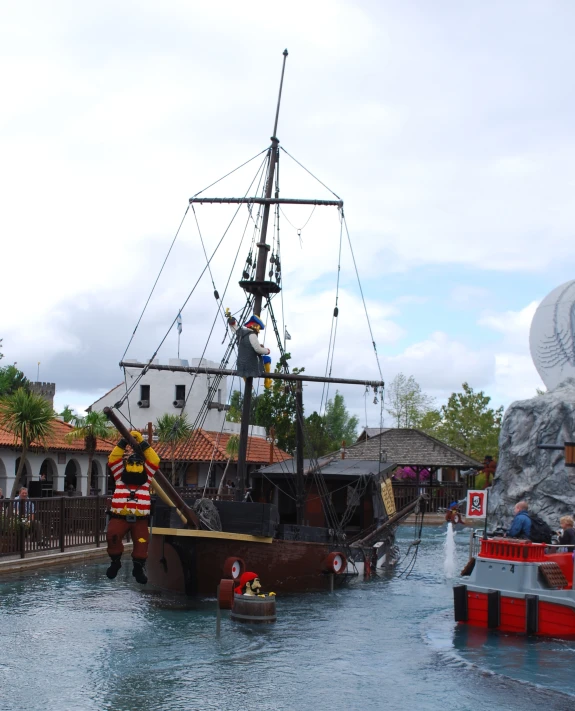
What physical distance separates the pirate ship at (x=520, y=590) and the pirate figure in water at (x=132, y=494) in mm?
6168

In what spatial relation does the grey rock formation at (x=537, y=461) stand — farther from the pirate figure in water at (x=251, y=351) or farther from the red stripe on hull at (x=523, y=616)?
the red stripe on hull at (x=523, y=616)

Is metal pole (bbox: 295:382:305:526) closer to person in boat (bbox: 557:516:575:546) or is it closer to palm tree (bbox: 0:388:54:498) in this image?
person in boat (bbox: 557:516:575:546)

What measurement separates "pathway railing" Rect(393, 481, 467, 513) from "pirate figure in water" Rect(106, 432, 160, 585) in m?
34.8

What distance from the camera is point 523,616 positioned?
15.5 m

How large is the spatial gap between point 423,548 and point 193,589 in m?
17.2

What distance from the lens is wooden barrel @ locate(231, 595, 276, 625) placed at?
15898 mm

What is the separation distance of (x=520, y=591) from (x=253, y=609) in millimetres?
4784

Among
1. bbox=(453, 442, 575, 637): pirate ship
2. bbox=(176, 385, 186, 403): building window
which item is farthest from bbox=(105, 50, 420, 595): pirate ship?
bbox=(176, 385, 186, 403): building window

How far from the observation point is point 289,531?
21312 mm

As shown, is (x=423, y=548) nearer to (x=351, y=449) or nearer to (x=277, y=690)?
(x=351, y=449)

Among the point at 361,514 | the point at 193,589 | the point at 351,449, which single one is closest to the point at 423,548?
the point at 361,514

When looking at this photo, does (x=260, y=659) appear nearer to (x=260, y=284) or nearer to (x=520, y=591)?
(x=520, y=591)

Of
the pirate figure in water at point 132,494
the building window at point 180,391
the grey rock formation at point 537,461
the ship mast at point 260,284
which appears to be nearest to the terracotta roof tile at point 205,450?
the building window at point 180,391

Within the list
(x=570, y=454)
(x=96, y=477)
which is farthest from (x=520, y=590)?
(x=96, y=477)
